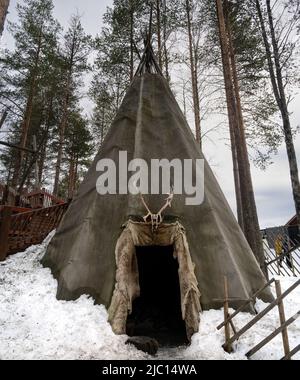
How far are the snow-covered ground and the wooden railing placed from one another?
2.29m

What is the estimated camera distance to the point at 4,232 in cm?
704

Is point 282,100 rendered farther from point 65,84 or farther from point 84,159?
point 84,159

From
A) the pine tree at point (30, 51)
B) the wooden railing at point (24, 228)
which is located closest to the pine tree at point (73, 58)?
the pine tree at point (30, 51)

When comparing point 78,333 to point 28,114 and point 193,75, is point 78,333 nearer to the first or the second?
point 28,114

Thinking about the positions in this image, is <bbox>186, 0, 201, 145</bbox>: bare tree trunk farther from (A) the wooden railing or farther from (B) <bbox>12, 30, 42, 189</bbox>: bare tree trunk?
(A) the wooden railing

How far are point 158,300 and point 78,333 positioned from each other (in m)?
3.10

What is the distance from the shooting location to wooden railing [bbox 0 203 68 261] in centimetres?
705

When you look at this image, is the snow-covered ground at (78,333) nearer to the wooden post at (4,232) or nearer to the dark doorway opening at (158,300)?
the dark doorway opening at (158,300)

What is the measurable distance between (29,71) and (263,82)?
42.2 feet

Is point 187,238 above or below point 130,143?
below

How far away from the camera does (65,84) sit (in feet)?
56.9

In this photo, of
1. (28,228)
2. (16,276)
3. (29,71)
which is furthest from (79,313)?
(29,71)

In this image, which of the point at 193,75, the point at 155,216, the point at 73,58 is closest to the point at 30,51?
the point at 73,58

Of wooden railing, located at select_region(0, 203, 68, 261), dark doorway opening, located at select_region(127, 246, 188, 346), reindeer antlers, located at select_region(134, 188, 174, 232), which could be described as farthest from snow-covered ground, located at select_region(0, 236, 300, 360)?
wooden railing, located at select_region(0, 203, 68, 261)
